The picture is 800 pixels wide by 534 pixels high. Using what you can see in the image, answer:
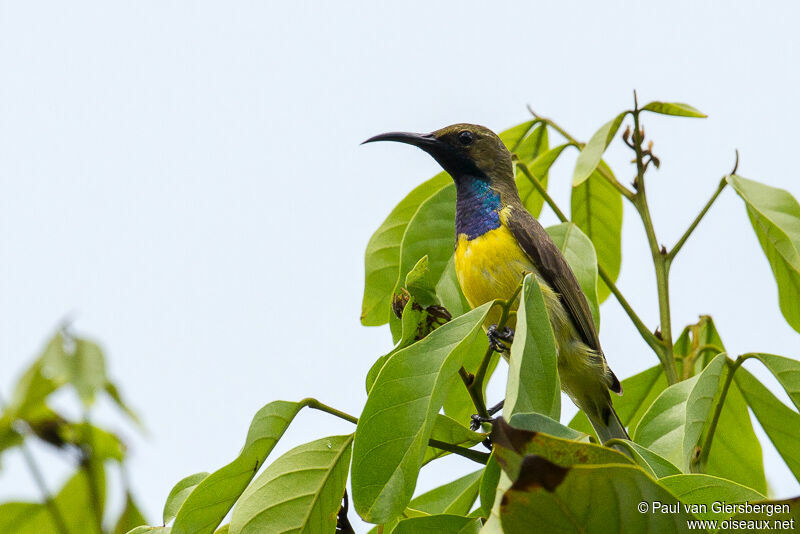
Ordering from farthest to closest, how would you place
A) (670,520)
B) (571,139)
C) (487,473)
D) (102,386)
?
(571,139) < (102,386) < (487,473) < (670,520)

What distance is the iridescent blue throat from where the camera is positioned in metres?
3.74

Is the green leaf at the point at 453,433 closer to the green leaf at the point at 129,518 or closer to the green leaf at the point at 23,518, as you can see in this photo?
the green leaf at the point at 129,518

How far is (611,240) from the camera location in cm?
376

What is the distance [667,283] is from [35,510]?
7.40ft

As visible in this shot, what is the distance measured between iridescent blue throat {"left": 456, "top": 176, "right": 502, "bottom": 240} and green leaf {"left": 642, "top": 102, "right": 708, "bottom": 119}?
0.87 metres

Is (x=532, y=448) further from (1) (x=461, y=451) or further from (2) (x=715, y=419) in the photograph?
(2) (x=715, y=419)

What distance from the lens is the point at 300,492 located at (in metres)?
2.19

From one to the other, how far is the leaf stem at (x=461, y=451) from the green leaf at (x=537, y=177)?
1.53 m

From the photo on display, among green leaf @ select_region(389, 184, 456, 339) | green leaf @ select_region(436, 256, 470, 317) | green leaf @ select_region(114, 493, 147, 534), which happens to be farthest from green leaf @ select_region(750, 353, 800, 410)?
green leaf @ select_region(114, 493, 147, 534)

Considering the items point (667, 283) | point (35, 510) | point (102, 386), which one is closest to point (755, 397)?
point (667, 283)

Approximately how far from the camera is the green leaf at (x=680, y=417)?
2262 mm

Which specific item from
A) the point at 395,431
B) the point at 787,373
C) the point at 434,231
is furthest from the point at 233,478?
the point at 787,373

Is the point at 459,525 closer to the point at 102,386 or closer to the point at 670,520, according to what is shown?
the point at 670,520

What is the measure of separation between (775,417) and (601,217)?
1193mm
